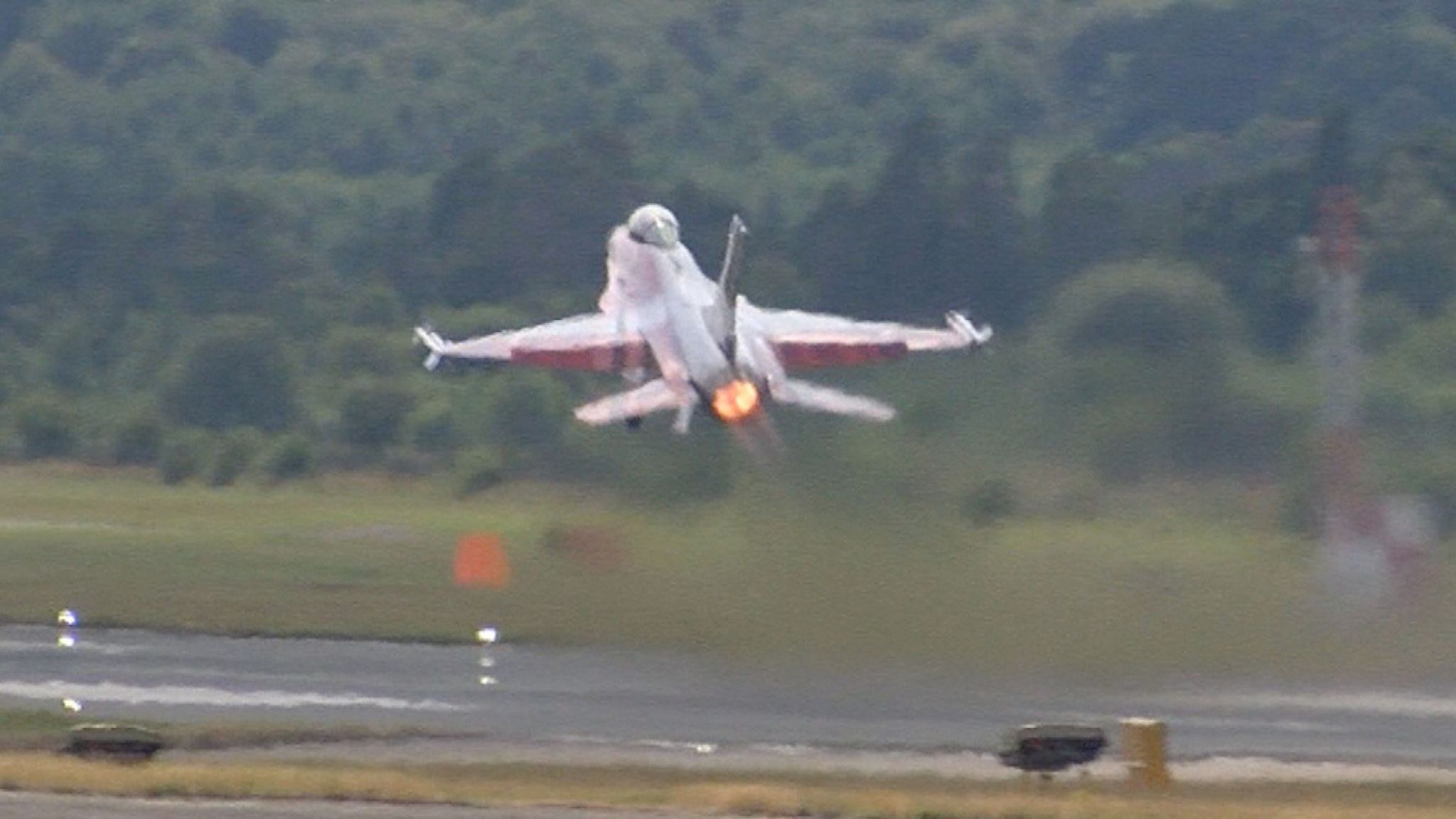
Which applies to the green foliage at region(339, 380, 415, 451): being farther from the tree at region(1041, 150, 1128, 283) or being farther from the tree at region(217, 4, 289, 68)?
the tree at region(217, 4, 289, 68)

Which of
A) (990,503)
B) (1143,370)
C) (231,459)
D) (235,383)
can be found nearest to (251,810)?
(990,503)

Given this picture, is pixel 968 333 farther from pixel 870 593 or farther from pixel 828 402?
pixel 870 593

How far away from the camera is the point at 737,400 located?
42.8m

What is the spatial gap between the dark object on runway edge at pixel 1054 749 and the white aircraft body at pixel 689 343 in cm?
1156

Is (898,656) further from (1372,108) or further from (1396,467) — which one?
(1372,108)

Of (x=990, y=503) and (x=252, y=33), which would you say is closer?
(x=990, y=503)

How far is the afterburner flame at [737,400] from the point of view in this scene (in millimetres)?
42750

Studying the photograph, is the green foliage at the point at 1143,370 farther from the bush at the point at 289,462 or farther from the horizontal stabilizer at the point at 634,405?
the bush at the point at 289,462

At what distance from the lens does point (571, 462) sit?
4966 cm

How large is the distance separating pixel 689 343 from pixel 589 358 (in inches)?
214

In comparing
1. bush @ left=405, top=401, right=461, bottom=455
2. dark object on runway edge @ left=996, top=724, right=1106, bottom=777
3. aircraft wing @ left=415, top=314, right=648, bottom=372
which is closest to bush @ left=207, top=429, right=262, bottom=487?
bush @ left=405, top=401, right=461, bottom=455

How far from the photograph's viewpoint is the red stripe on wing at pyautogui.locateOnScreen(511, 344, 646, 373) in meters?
48.0

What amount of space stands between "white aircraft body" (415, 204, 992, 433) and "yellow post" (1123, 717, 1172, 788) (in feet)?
40.4

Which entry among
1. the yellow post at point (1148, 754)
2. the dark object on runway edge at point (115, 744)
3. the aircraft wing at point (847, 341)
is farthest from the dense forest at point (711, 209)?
the dark object on runway edge at point (115, 744)
